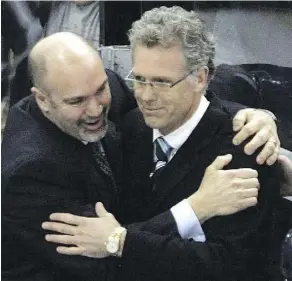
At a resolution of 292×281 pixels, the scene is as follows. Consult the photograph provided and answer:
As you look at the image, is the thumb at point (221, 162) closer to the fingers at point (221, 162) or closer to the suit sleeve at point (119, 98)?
the fingers at point (221, 162)

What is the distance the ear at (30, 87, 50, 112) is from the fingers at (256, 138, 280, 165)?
444 mm

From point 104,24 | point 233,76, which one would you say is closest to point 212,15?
point 233,76

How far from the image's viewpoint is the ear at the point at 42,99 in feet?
3.67

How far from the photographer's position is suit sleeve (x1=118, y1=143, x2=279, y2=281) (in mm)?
1007

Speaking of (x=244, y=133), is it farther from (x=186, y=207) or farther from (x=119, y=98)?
(x=119, y=98)

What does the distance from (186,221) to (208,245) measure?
6 cm

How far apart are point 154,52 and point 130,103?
1.00 feet

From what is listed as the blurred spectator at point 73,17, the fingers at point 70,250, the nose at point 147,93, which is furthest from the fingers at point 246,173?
the blurred spectator at point 73,17

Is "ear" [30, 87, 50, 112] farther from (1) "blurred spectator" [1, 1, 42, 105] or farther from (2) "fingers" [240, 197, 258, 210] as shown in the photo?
(2) "fingers" [240, 197, 258, 210]

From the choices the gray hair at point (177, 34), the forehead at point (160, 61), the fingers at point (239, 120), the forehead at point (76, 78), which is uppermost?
the gray hair at point (177, 34)

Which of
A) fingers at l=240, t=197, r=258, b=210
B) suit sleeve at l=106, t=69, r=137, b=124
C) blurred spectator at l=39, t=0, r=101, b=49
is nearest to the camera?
fingers at l=240, t=197, r=258, b=210

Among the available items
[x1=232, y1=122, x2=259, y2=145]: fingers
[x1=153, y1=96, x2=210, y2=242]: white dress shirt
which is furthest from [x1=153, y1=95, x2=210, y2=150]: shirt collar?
[x1=232, y1=122, x2=259, y2=145]: fingers

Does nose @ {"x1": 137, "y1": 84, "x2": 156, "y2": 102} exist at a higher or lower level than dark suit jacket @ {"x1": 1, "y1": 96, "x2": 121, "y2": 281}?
higher

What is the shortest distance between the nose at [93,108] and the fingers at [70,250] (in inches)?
10.8
